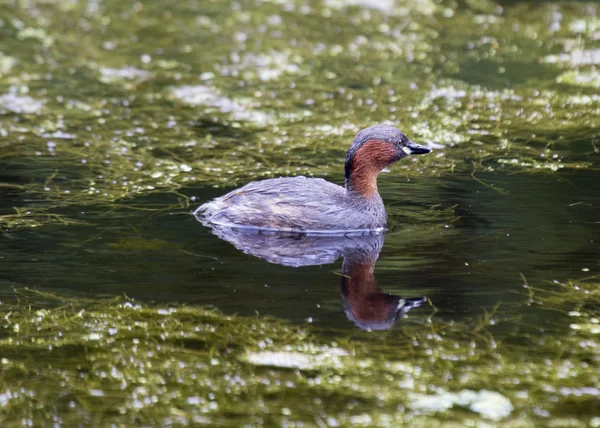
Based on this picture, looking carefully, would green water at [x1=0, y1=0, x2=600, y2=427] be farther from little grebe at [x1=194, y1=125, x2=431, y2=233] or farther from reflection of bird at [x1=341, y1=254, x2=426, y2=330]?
little grebe at [x1=194, y1=125, x2=431, y2=233]

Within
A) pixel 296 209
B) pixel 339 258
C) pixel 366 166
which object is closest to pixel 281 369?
pixel 339 258

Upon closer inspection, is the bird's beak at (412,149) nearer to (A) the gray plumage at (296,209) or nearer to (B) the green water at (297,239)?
A: (B) the green water at (297,239)

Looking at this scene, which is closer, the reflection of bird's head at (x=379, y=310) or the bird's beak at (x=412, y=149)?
the reflection of bird's head at (x=379, y=310)

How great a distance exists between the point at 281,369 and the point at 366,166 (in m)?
3.18

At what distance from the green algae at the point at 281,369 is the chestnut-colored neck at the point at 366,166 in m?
2.22

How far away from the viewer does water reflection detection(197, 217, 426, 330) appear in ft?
18.3

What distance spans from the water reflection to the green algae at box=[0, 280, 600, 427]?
0.90ft

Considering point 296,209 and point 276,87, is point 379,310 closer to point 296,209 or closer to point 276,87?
point 296,209

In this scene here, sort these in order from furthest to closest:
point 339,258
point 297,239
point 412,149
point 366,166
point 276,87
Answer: point 276,87 → point 412,149 → point 366,166 → point 297,239 → point 339,258

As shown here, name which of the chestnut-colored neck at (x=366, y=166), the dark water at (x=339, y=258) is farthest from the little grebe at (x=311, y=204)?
the dark water at (x=339, y=258)

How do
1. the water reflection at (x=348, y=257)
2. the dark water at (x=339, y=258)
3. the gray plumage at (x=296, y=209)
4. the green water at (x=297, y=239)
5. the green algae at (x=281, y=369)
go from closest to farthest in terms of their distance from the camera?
the green algae at (x=281, y=369), the green water at (x=297, y=239), the water reflection at (x=348, y=257), the dark water at (x=339, y=258), the gray plumage at (x=296, y=209)

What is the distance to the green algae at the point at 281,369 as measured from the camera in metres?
4.46

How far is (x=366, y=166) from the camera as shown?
7.73 m

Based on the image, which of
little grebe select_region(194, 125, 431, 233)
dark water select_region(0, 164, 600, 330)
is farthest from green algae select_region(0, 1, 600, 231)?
little grebe select_region(194, 125, 431, 233)
